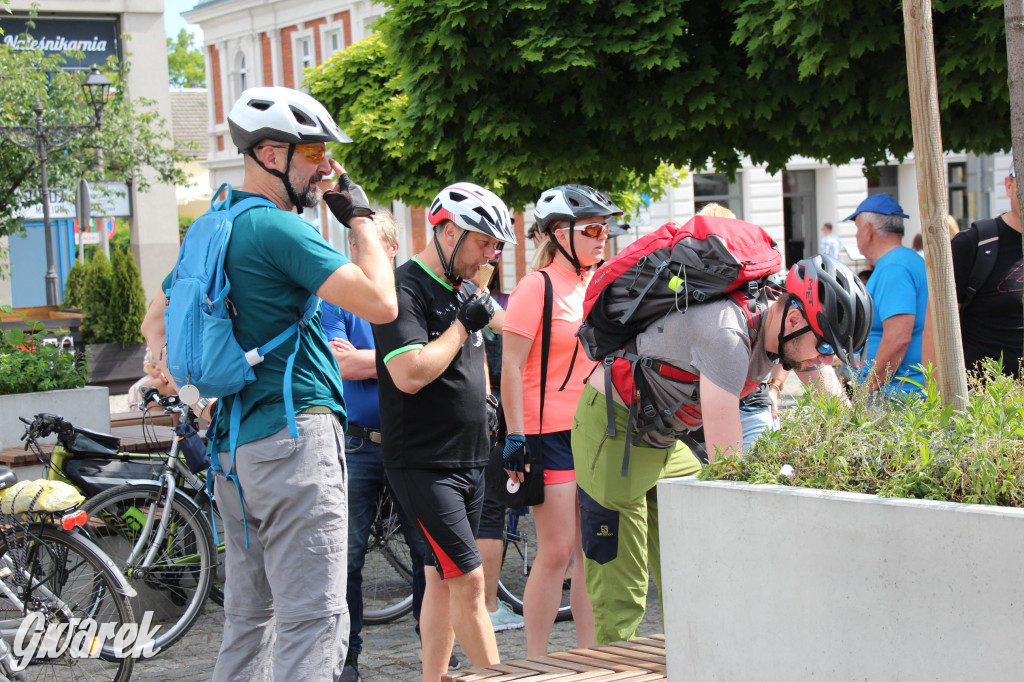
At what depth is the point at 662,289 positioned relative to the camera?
3512 mm

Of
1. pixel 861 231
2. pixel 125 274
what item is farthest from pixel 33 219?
pixel 861 231

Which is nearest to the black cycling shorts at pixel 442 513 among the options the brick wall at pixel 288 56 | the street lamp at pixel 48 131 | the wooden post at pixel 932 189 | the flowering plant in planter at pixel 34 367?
the wooden post at pixel 932 189

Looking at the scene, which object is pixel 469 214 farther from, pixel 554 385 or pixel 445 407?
pixel 554 385

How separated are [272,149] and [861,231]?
3960 mm

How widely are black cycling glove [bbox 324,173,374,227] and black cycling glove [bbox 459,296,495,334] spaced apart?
69cm

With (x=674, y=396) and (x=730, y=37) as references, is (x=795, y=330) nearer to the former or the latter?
(x=674, y=396)

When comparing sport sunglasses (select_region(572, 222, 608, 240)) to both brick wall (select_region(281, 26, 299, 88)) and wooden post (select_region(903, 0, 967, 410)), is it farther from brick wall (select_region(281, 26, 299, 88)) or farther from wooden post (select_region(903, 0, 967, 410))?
brick wall (select_region(281, 26, 299, 88))

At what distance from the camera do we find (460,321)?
3.97m

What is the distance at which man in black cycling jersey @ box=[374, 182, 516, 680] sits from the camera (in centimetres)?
399

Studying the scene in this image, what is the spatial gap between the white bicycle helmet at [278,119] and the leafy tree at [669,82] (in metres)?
5.34

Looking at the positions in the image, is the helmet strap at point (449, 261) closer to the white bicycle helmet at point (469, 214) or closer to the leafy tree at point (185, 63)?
the white bicycle helmet at point (469, 214)

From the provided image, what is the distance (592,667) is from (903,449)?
1.23 meters

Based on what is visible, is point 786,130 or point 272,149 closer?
point 272,149

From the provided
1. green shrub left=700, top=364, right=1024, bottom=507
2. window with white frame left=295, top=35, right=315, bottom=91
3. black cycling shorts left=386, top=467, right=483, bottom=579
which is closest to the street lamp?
black cycling shorts left=386, top=467, right=483, bottom=579
